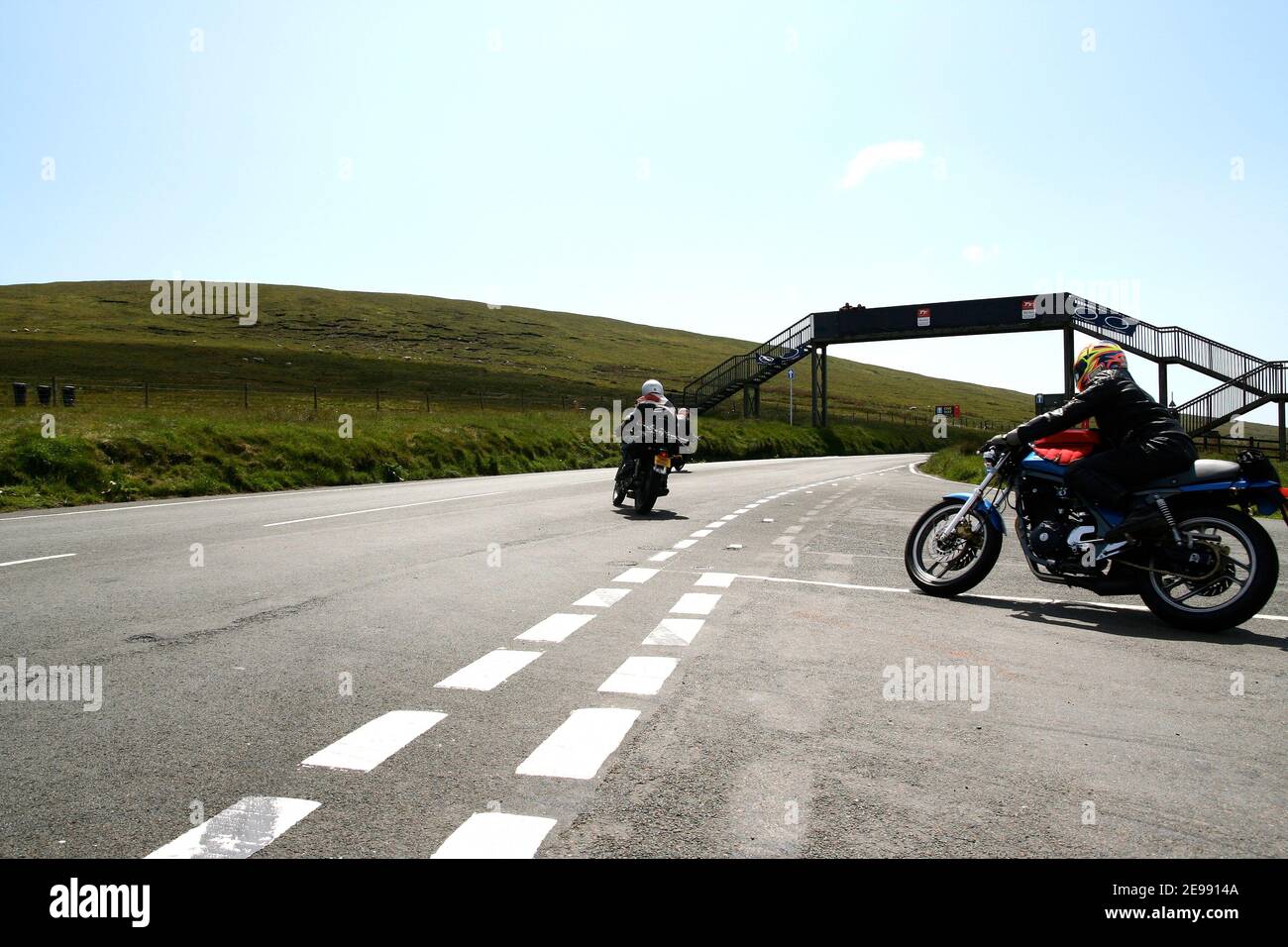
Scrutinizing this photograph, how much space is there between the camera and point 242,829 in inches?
128

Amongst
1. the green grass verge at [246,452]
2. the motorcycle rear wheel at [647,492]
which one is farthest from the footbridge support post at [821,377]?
the motorcycle rear wheel at [647,492]

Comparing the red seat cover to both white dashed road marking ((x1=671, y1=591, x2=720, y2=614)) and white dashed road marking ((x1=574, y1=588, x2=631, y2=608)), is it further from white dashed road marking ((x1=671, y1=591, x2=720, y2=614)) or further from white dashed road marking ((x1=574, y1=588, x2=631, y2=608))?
white dashed road marking ((x1=574, y1=588, x2=631, y2=608))

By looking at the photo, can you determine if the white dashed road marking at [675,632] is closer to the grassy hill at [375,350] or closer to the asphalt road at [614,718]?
the asphalt road at [614,718]

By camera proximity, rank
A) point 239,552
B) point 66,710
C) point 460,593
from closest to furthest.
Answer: point 66,710 < point 460,593 < point 239,552

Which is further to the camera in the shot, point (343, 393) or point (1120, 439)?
point (343, 393)

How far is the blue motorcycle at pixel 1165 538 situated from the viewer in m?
6.86

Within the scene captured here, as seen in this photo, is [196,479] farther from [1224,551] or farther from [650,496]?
[1224,551]

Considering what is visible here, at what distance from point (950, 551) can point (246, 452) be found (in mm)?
20645

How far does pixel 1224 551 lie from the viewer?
22.7ft

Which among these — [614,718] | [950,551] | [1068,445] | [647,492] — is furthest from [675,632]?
[647,492]

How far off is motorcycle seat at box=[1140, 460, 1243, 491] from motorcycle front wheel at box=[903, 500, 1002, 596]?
4.46 feet

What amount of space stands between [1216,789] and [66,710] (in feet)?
16.5

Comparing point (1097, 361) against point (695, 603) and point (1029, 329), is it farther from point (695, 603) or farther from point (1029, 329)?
point (1029, 329)
